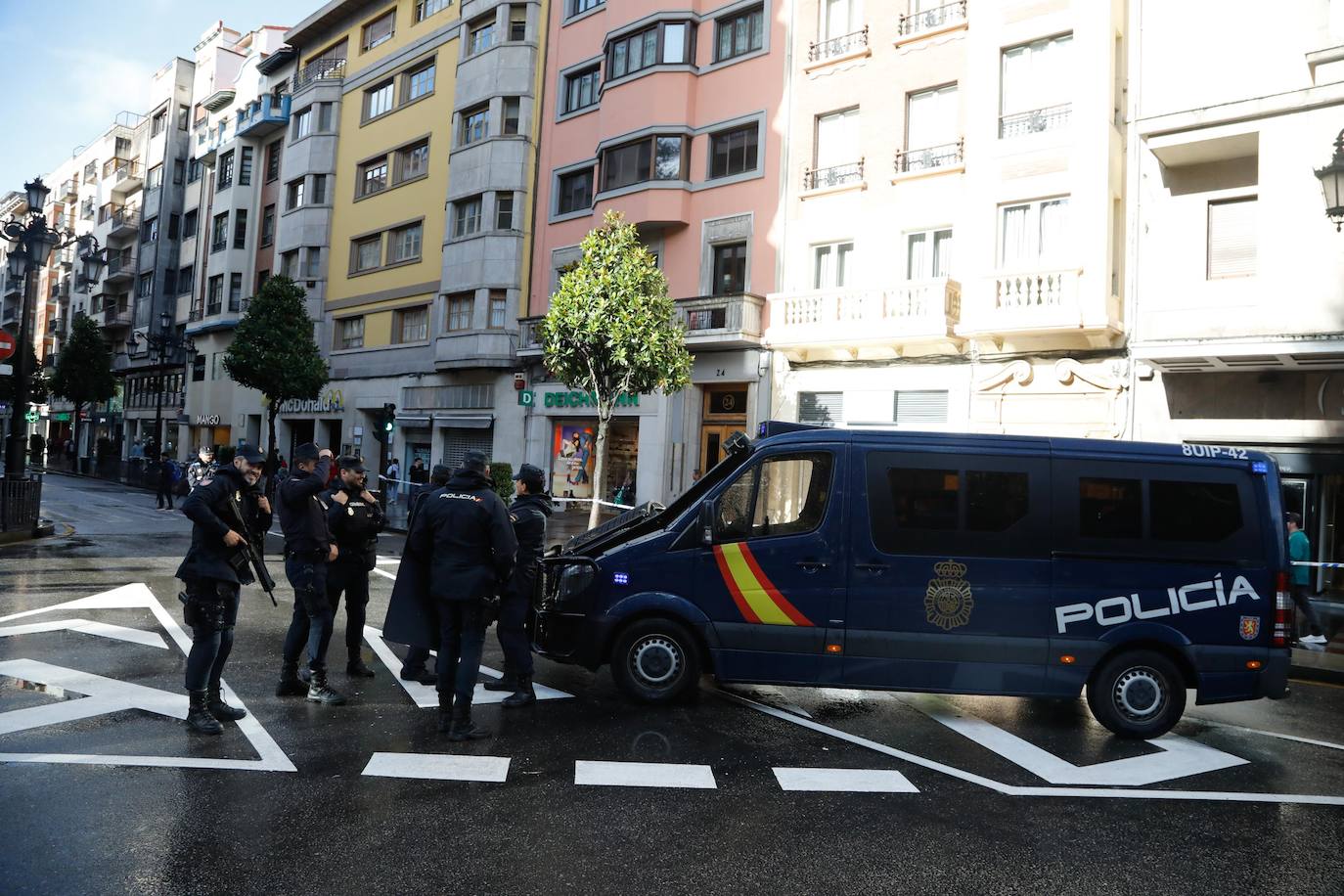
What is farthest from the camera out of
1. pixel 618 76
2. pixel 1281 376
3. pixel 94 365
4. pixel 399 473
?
pixel 94 365

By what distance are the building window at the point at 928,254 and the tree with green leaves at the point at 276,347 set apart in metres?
21.6

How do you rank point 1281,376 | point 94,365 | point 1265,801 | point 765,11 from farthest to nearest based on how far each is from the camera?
point 94,365, point 765,11, point 1281,376, point 1265,801

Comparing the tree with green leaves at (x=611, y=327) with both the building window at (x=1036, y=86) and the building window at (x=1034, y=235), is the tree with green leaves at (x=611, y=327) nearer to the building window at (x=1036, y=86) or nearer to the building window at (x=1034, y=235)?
the building window at (x=1034, y=235)

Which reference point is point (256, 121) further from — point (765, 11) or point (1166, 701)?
point (1166, 701)

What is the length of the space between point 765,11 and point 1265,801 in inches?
827

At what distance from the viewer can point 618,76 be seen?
25.1 metres

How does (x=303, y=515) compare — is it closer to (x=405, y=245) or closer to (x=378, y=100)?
(x=405, y=245)

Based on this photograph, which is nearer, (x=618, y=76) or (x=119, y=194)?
(x=618, y=76)

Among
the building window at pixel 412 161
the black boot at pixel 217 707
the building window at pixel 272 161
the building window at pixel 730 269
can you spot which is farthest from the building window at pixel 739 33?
the building window at pixel 272 161

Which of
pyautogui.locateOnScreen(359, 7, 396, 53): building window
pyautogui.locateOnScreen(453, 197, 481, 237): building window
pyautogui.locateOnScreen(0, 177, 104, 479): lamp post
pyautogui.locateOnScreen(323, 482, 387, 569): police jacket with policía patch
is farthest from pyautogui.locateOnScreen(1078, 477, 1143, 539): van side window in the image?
pyautogui.locateOnScreen(359, 7, 396, 53): building window

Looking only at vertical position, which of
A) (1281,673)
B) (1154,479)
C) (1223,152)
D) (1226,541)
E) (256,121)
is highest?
(256,121)

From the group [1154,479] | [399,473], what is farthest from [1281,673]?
[399,473]

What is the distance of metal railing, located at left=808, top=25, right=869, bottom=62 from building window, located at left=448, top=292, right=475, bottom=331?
43.3 ft

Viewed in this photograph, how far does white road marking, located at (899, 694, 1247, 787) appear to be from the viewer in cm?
592
